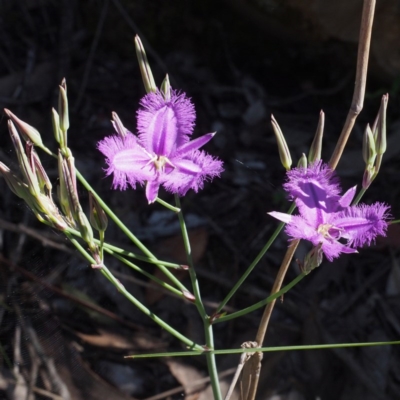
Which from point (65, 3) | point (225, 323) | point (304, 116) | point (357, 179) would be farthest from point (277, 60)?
point (225, 323)

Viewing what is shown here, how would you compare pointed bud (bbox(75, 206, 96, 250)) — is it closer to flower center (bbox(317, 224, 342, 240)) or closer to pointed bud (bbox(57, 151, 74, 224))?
pointed bud (bbox(57, 151, 74, 224))

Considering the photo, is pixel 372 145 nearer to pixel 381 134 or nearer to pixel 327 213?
pixel 381 134

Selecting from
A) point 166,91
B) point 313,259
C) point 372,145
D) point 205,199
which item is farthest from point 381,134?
point 205,199

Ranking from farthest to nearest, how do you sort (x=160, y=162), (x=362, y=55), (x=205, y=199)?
(x=205, y=199) < (x=160, y=162) < (x=362, y=55)

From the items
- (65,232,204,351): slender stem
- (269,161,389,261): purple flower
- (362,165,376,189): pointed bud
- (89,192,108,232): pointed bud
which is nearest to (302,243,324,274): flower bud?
(269,161,389,261): purple flower

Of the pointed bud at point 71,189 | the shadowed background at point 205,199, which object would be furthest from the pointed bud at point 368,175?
the shadowed background at point 205,199
